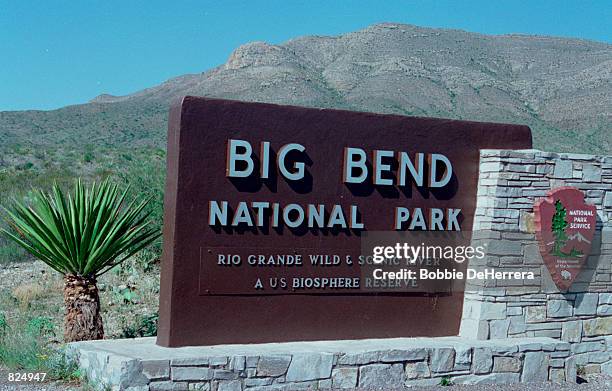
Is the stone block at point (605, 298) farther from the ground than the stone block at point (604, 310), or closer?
farther from the ground

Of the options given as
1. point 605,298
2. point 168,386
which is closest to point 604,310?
point 605,298

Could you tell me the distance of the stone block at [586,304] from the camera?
12.0m

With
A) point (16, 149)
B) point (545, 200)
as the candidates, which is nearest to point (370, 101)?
point (16, 149)

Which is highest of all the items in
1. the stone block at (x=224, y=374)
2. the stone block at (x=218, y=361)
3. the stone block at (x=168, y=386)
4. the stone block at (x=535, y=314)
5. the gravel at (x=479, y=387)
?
the stone block at (x=535, y=314)

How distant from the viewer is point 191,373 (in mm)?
9211

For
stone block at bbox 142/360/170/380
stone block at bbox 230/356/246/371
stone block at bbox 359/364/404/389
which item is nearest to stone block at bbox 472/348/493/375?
stone block at bbox 359/364/404/389

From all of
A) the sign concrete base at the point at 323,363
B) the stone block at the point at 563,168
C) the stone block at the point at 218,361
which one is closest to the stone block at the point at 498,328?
the sign concrete base at the point at 323,363

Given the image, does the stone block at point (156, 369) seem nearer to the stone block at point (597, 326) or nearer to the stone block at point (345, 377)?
the stone block at point (345, 377)

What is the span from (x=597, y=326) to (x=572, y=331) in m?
0.48

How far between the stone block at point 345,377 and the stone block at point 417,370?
2.20ft

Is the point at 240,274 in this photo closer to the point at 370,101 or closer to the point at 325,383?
the point at 325,383

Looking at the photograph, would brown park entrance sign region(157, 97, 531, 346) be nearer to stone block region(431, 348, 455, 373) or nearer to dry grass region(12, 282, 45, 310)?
stone block region(431, 348, 455, 373)

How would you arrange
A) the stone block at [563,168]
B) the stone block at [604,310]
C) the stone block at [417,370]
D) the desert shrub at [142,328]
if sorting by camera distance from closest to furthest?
Result: the stone block at [417,370] → the stone block at [563,168] → the stone block at [604,310] → the desert shrub at [142,328]

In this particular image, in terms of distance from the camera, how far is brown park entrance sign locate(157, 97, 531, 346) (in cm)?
995
